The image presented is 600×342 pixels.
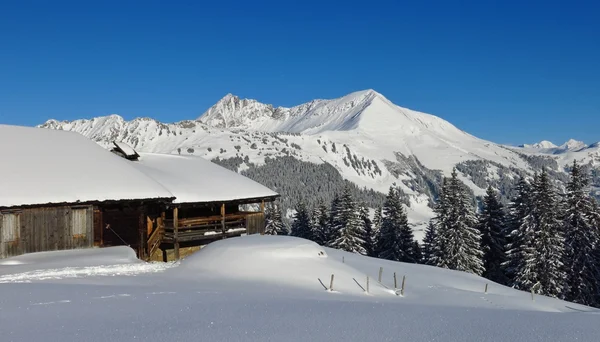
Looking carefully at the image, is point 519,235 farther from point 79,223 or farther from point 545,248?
point 79,223

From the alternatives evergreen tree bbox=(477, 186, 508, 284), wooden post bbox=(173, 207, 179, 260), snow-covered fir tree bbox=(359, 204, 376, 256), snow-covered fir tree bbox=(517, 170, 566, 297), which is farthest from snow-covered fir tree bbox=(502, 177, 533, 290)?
wooden post bbox=(173, 207, 179, 260)

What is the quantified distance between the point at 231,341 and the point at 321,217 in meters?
43.7

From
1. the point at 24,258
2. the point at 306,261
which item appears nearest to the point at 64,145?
the point at 24,258

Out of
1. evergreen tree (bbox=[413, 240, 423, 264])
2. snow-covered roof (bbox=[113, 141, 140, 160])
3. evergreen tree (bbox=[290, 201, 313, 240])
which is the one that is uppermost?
snow-covered roof (bbox=[113, 141, 140, 160])

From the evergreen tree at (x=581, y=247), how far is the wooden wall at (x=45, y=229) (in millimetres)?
29670

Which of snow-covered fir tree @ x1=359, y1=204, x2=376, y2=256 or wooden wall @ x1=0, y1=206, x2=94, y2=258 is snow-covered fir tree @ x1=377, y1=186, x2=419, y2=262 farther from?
wooden wall @ x1=0, y1=206, x2=94, y2=258

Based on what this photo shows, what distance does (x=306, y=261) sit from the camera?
18.0m

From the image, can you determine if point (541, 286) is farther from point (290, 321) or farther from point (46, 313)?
point (46, 313)

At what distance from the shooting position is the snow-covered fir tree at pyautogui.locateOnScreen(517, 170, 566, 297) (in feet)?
97.0

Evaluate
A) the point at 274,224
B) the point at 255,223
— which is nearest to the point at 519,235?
the point at 255,223

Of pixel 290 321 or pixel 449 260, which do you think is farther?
pixel 449 260

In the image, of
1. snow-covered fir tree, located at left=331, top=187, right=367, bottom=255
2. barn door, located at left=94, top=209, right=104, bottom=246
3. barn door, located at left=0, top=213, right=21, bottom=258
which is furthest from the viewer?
snow-covered fir tree, located at left=331, top=187, right=367, bottom=255

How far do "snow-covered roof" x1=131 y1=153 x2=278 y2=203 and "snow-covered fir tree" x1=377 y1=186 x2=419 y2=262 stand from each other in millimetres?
17612

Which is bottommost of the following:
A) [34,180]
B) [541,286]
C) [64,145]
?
[541,286]
